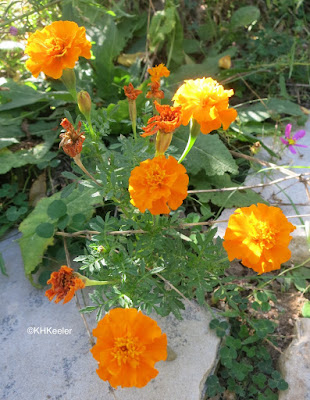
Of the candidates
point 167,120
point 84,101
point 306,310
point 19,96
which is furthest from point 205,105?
point 19,96

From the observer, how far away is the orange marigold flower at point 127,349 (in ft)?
3.02

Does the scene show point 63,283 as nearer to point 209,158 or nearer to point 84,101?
point 84,101

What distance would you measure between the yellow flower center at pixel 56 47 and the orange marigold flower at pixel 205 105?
388 mm

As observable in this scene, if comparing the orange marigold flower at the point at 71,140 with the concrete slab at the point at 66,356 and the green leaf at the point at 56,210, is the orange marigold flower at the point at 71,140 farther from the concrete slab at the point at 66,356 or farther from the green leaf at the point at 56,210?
the concrete slab at the point at 66,356

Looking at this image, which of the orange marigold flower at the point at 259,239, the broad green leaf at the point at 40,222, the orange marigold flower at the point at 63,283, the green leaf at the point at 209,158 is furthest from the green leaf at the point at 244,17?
the orange marigold flower at the point at 63,283

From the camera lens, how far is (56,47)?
1.16 meters

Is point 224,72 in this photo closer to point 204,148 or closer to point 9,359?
point 204,148

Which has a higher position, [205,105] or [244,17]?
[205,105]

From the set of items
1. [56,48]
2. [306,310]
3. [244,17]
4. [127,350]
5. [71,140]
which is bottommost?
[306,310]

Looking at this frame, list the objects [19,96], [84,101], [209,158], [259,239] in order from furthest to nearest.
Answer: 1. [19,96]
2. [209,158]
3. [84,101]
4. [259,239]

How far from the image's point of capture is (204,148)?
1865 mm

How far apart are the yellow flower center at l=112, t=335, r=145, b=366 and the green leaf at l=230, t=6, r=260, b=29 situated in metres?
2.29

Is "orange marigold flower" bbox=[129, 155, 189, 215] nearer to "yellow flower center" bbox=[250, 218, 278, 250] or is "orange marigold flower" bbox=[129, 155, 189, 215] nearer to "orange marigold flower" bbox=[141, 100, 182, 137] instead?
"orange marigold flower" bbox=[141, 100, 182, 137]

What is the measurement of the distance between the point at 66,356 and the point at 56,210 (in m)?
0.57
